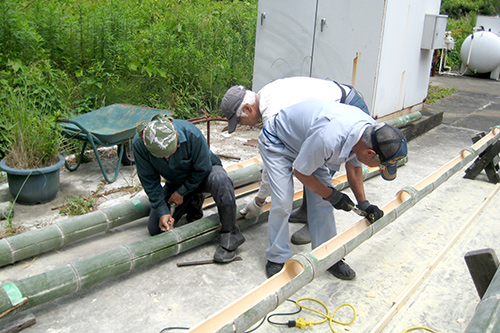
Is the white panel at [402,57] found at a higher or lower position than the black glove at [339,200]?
higher

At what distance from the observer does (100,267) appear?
2.98 meters

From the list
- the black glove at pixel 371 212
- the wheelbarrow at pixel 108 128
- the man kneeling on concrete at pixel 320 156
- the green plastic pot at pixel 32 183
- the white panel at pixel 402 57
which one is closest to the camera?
the man kneeling on concrete at pixel 320 156

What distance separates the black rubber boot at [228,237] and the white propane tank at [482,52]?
12.7 metres

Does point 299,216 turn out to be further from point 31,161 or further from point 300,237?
point 31,161

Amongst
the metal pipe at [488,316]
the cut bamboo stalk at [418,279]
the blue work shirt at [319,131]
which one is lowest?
the cut bamboo stalk at [418,279]

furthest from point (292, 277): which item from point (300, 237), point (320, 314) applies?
point (300, 237)

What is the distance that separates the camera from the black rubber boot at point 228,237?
353 centimetres

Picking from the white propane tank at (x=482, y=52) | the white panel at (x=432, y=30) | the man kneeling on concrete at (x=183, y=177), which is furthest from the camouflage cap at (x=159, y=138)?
the white propane tank at (x=482, y=52)

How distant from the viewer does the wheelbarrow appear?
181 inches

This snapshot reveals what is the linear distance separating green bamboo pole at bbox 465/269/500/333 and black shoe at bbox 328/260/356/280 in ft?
4.31

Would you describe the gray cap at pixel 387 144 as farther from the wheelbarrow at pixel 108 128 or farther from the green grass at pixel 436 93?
the green grass at pixel 436 93

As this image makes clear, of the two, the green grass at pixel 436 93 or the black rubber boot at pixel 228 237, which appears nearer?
the black rubber boot at pixel 228 237

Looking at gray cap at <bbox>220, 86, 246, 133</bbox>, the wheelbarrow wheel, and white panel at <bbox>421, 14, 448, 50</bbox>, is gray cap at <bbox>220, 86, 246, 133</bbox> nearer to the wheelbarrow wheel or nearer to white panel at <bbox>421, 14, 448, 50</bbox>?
the wheelbarrow wheel

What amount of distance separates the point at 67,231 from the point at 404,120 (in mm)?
5070
